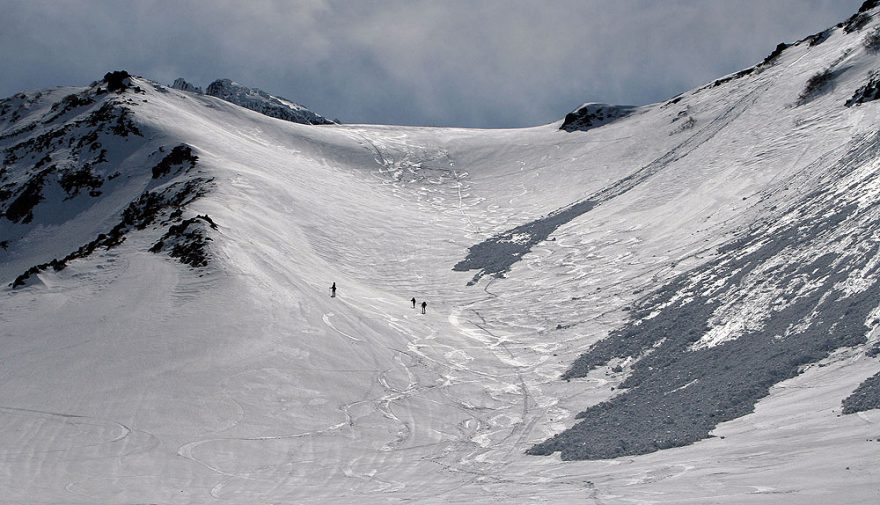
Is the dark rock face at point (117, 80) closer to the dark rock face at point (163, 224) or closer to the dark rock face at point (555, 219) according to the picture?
the dark rock face at point (163, 224)

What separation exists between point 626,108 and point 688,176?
4094 centimetres

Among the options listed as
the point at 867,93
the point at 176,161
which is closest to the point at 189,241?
the point at 176,161

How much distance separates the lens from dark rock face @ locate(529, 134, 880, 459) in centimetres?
2369

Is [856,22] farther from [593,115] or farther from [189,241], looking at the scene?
[189,241]

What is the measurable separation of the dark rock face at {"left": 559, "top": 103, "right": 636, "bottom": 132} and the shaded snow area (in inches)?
728

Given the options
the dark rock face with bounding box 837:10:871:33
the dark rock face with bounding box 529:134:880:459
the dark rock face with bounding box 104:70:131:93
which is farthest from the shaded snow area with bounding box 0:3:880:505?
the dark rock face with bounding box 104:70:131:93

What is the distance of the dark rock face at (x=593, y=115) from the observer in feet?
310

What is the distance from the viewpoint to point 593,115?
96.2 metres

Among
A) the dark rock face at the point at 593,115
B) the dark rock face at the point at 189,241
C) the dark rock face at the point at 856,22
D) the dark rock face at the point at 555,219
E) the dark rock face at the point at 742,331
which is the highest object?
the dark rock face at the point at 593,115

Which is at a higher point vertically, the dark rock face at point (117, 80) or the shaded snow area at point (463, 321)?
the dark rock face at point (117, 80)

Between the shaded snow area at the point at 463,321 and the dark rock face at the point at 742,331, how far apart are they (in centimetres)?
15

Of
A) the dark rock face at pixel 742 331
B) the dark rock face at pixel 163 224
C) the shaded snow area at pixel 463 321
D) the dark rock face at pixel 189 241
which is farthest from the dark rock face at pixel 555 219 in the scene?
the dark rock face at pixel 163 224

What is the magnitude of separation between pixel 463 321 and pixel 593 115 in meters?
59.1

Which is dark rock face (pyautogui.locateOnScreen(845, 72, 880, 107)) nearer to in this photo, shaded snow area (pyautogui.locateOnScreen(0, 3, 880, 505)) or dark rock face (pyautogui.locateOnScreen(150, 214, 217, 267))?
shaded snow area (pyautogui.locateOnScreen(0, 3, 880, 505))
